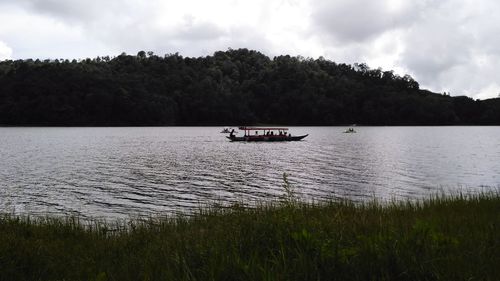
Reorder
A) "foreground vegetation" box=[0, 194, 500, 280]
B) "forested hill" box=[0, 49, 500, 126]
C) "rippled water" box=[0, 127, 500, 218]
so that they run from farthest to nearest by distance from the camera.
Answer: "forested hill" box=[0, 49, 500, 126] → "rippled water" box=[0, 127, 500, 218] → "foreground vegetation" box=[0, 194, 500, 280]

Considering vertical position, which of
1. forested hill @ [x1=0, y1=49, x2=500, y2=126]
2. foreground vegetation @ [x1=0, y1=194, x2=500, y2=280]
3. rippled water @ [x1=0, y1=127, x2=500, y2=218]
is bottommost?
rippled water @ [x1=0, y1=127, x2=500, y2=218]

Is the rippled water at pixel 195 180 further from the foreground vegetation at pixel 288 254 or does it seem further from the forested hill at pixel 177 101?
the forested hill at pixel 177 101

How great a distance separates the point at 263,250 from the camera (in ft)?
24.1

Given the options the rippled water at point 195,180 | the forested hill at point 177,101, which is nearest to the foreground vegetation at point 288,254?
the rippled water at point 195,180

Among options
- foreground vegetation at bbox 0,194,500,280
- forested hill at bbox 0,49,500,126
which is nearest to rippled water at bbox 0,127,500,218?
foreground vegetation at bbox 0,194,500,280

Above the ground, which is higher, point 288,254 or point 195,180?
point 288,254

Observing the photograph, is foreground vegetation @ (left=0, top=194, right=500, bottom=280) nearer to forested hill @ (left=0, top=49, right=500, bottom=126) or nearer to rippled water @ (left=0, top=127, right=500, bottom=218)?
rippled water @ (left=0, top=127, right=500, bottom=218)

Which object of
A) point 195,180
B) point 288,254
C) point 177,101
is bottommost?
point 195,180

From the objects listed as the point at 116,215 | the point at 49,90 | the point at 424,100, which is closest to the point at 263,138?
the point at 116,215

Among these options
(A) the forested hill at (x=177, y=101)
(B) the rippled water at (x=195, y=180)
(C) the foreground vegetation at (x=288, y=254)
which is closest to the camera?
(C) the foreground vegetation at (x=288, y=254)

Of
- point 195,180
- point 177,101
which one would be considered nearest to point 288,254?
point 195,180

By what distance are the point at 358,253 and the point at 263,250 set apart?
162cm

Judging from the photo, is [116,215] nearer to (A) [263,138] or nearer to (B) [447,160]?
(B) [447,160]

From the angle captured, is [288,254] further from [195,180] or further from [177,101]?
[177,101]
